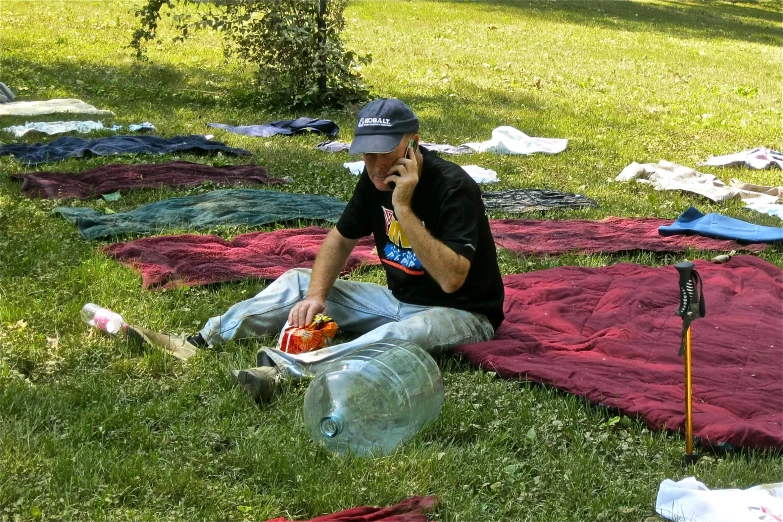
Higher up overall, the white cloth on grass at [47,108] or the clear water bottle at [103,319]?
the clear water bottle at [103,319]

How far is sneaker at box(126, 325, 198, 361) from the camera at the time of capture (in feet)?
14.8

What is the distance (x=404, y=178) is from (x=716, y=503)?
6.08 feet

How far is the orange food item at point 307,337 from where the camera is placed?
445 centimetres

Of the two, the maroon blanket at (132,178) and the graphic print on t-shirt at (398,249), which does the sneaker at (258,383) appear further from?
the maroon blanket at (132,178)

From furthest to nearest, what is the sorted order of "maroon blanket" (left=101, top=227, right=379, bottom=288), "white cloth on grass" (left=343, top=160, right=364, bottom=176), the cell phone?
"white cloth on grass" (left=343, top=160, right=364, bottom=176), "maroon blanket" (left=101, top=227, right=379, bottom=288), the cell phone

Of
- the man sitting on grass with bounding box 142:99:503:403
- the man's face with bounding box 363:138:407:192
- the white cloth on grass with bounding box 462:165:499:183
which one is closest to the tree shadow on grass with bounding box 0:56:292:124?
the white cloth on grass with bounding box 462:165:499:183

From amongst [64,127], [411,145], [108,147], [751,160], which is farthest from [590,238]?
[64,127]

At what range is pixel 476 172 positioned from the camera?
878cm

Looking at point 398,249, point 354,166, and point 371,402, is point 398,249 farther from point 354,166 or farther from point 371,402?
point 354,166

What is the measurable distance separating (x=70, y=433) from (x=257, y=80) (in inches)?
359

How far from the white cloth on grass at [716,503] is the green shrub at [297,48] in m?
8.86

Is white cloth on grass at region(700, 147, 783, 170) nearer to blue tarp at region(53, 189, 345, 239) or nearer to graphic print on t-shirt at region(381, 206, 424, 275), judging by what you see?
blue tarp at region(53, 189, 345, 239)

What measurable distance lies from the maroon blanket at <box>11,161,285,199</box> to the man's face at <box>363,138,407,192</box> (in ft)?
12.3

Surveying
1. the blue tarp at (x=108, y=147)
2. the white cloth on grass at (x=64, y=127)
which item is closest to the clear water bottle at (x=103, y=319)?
the blue tarp at (x=108, y=147)
